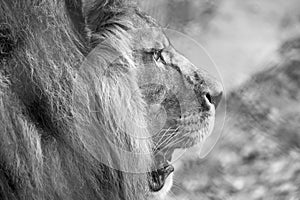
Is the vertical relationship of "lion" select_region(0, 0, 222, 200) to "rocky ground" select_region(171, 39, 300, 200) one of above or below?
below

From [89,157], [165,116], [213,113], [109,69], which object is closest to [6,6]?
[109,69]

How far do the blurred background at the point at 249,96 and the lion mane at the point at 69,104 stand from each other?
57 cm

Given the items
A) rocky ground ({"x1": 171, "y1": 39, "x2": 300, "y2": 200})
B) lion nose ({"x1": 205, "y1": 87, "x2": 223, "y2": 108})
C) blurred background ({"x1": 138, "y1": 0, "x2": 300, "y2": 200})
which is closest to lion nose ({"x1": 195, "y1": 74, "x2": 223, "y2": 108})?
lion nose ({"x1": 205, "y1": 87, "x2": 223, "y2": 108})

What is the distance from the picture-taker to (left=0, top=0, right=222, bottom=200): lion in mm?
1441

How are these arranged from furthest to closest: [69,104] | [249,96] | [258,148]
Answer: [258,148] < [249,96] < [69,104]

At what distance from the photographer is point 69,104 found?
150 centimetres

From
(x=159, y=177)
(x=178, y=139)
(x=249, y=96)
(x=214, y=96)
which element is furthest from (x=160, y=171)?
(x=249, y=96)

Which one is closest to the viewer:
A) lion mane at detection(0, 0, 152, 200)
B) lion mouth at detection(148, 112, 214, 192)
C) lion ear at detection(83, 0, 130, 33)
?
lion mane at detection(0, 0, 152, 200)

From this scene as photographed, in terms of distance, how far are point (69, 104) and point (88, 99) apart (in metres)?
0.05

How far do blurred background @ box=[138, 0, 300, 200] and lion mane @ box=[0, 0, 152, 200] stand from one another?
0.57m

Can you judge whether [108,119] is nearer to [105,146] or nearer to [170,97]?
[105,146]

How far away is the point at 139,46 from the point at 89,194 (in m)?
0.40

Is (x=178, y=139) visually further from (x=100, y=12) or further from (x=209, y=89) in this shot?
(x=100, y=12)

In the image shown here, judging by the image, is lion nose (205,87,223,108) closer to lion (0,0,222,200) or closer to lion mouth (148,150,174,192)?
lion (0,0,222,200)
